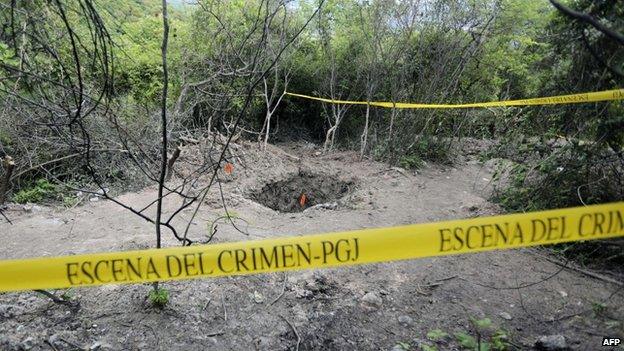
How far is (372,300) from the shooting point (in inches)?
130

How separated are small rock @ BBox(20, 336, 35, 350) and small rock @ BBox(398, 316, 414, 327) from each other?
2.36 m

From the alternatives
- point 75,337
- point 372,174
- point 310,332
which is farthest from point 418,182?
point 75,337

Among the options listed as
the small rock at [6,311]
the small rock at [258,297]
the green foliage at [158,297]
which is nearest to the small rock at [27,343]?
the small rock at [6,311]

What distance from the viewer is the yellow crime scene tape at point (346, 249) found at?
6.46 ft

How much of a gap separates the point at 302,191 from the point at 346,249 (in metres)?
5.27

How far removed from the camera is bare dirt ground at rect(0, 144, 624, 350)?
8.87 feet

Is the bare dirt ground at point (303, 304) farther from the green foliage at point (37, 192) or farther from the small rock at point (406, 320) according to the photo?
the green foliage at point (37, 192)

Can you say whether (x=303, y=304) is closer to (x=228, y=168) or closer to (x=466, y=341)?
(x=466, y=341)

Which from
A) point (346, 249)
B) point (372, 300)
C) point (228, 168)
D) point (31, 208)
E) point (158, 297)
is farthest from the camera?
point (228, 168)

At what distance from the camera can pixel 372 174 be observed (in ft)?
23.8

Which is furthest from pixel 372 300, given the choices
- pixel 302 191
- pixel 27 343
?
pixel 302 191

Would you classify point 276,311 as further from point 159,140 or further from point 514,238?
point 159,140
